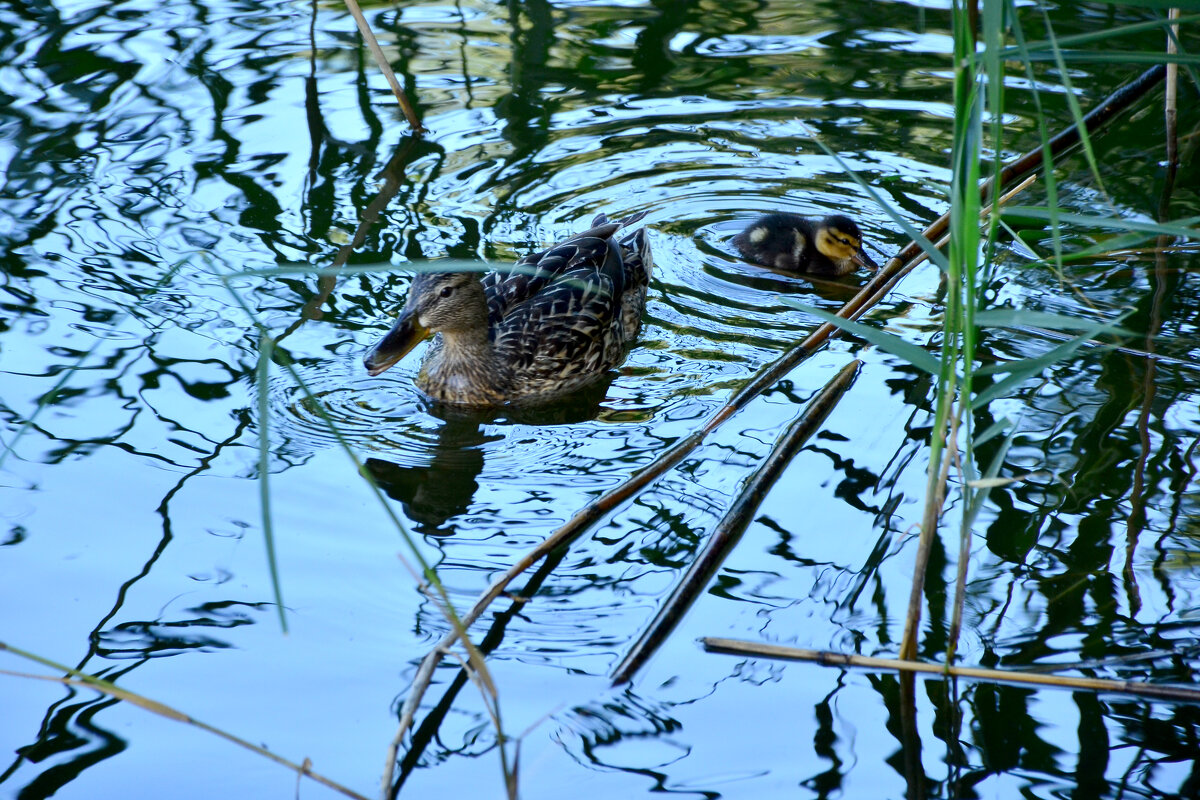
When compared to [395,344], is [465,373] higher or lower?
lower

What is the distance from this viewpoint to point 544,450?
3.65 m

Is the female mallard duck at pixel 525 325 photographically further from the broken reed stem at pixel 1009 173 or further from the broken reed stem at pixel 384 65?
the broken reed stem at pixel 384 65

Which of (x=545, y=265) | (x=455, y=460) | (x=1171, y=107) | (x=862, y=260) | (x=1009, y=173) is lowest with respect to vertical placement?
(x=455, y=460)

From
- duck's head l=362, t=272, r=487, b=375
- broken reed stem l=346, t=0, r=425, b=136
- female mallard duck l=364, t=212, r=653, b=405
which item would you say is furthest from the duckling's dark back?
broken reed stem l=346, t=0, r=425, b=136

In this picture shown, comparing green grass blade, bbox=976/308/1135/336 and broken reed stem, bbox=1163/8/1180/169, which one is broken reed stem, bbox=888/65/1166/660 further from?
green grass blade, bbox=976/308/1135/336

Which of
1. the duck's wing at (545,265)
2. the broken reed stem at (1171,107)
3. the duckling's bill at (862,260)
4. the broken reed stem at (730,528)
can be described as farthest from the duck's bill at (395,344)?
the broken reed stem at (1171,107)

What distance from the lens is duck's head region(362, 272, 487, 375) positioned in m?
3.79

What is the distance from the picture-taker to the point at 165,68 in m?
6.16

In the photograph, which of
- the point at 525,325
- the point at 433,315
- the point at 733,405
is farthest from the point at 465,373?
the point at 733,405

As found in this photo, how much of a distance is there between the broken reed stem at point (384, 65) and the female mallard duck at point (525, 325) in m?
1.48

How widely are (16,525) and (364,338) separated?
136 centimetres

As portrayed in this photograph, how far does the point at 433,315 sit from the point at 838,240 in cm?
176

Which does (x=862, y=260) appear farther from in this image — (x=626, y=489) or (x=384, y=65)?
(x=384, y=65)

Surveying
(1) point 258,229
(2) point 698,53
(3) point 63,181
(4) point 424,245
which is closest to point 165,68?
(3) point 63,181
